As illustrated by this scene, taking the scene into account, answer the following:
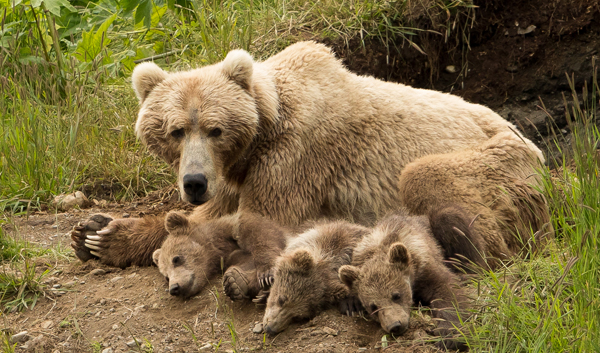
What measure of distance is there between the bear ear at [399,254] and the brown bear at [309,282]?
358 millimetres

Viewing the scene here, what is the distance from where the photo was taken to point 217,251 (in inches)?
189

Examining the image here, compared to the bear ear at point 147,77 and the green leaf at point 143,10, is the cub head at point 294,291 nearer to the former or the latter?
the bear ear at point 147,77

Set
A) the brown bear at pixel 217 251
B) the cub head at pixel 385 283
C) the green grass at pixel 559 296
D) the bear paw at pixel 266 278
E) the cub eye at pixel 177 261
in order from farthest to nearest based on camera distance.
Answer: the cub eye at pixel 177 261 < the brown bear at pixel 217 251 < the bear paw at pixel 266 278 < the cub head at pixel 385 283 < the green grass at pixel 559 296

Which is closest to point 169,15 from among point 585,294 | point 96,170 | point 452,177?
point 96,170

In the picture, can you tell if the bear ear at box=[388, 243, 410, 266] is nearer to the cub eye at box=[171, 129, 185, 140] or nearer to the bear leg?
the cub eye at box=[171, 129, 185, 140]

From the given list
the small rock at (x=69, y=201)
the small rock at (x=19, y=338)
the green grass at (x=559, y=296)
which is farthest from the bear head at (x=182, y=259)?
the small rock at (x=69, y=201)

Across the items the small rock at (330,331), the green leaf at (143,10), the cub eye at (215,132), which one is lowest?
the small rock at (330,331)

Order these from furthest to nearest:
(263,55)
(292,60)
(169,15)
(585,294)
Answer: (169,15) → (263,55) → (292,60) → (585,294)

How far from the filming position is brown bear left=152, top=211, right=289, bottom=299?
437 cm

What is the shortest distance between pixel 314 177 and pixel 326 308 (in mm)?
1321

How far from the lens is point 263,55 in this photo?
777cm

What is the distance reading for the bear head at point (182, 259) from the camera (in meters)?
4.43

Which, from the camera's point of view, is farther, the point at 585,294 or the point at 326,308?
the point at 326,308

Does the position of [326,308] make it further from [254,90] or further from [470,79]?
[470,79]
